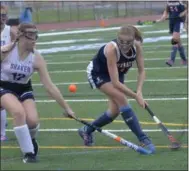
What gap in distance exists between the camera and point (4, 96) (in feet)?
25.8

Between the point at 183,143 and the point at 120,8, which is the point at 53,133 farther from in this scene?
the point at 120,8

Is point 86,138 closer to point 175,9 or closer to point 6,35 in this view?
point 6,35

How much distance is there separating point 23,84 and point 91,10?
120 feet

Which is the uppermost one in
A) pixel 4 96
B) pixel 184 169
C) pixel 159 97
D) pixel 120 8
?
pixel 4 96

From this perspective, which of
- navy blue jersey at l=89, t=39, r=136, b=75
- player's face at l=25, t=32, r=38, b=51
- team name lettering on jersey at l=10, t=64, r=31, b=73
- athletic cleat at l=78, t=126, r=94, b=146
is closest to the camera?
player's face at l=25, t=32, r=38, b=51

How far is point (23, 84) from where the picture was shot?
26.6 ft

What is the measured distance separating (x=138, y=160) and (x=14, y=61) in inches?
66.1

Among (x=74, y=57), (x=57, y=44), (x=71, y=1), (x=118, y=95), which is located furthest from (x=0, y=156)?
(x=71, y=1)

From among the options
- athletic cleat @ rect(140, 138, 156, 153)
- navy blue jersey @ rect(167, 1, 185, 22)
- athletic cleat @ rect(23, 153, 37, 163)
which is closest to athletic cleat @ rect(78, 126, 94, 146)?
athletic cleat @ rect(140, 138, 156, 153)

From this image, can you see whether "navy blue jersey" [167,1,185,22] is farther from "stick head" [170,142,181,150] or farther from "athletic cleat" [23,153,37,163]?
"athletic cleat" [23,153,37,163]

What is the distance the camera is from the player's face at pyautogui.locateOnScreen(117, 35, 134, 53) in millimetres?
8344

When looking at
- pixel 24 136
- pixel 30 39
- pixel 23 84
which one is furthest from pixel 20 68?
pixel 24 136

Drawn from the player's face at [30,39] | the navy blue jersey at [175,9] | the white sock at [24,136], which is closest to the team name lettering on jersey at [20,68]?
the player's face at [30,39]

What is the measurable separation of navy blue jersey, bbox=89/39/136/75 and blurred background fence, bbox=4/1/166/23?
110ft
